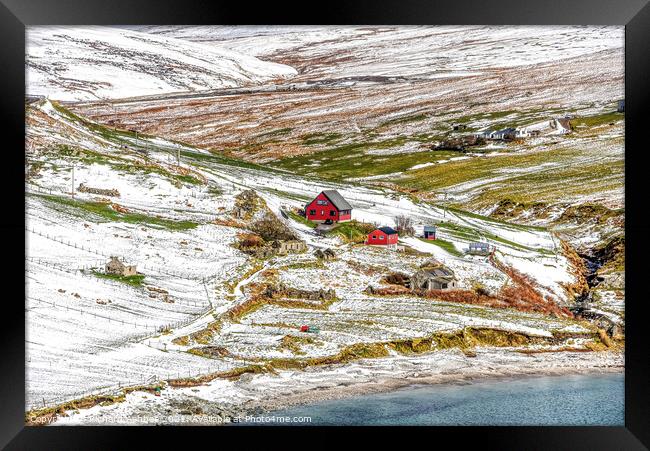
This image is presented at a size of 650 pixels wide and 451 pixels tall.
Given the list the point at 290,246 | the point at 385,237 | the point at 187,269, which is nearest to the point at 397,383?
the point at 385,237

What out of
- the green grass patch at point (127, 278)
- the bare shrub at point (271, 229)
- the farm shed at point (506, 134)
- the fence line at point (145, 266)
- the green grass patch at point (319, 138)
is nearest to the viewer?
the fence line at point (145, 266)

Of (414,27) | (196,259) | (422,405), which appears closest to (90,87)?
(196,259)

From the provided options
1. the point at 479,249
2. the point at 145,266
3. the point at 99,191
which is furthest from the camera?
the point at 479,249

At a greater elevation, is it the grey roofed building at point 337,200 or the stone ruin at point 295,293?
the grey roofed building at point 337,200

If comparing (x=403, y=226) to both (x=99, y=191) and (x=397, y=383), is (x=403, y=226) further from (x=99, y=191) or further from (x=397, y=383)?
(x=99, y=191)

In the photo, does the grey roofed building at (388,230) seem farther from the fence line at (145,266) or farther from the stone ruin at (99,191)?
the stone ruin at (99,191)

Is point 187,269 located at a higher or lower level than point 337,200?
lower

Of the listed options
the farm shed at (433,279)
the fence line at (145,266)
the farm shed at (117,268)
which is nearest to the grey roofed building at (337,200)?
the farm shed at (433,279)

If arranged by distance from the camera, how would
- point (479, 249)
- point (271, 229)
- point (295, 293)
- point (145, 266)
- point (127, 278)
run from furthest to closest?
point (479, 249) < point (271, 229) < point (295, 293) < point (145, 266) < point (127, 278)
